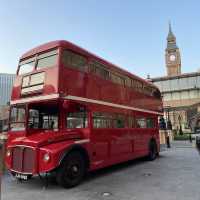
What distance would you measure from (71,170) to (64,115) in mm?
1724

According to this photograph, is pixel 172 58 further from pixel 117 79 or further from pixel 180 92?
pixel 117 79

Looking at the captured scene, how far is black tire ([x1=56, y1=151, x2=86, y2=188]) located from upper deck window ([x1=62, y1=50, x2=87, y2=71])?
274 cm

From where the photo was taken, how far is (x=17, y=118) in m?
7.36

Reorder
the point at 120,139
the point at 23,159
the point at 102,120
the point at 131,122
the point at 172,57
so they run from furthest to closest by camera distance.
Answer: the point at 172,57, the point at 131,122, the point at 120,139, the point at 102,120, the point at 23,159

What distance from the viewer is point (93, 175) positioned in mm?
8328

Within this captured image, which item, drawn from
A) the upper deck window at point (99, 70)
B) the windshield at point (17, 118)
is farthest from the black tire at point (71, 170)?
the upper deck window at point (99, 70)

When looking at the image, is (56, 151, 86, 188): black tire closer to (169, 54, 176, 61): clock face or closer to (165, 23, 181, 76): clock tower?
(165, 23, 181, 76): clock tower

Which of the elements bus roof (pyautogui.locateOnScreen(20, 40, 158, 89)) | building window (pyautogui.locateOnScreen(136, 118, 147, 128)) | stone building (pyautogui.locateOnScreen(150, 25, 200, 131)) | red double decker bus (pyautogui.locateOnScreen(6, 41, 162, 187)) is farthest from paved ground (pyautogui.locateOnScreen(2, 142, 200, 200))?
stone building (pyautogui.locateOnScreen(150, 25, 200, 131))

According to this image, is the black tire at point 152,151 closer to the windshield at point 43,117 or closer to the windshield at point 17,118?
the windshield at point 43,117

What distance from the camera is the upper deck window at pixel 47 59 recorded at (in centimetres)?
698

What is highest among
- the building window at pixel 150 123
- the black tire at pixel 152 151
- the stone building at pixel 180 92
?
the stone building at pixel 180 92

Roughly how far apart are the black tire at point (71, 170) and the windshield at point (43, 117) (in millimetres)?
1180

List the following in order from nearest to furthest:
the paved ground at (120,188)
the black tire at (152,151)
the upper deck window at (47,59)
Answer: the paved ground at (120,188) → the upper deck window at (47,59) → the black tire at (152,151)

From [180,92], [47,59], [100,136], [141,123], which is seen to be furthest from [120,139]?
[180,92]
